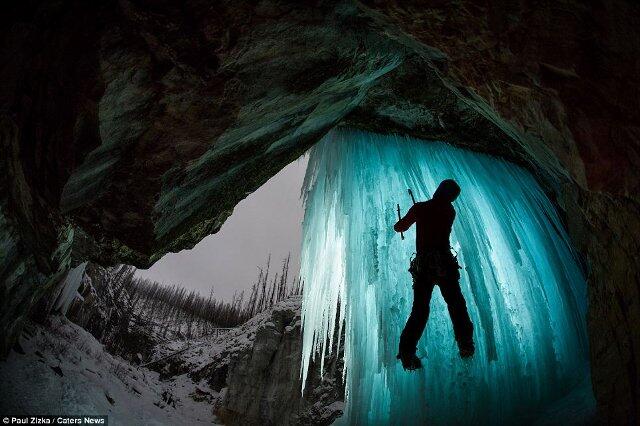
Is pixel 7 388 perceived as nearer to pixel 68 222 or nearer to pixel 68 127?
pixel 68 222

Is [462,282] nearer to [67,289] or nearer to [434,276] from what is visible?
[434,276]

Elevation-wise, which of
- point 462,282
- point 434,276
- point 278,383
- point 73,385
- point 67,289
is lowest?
point 73,385

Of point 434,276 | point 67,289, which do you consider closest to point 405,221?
point 434,276

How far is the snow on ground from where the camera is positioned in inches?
200

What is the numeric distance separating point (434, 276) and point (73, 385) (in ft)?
24.0

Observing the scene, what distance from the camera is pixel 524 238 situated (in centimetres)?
570

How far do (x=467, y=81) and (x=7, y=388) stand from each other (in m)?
6.78

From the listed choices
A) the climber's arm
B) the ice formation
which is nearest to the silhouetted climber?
the climber's arm

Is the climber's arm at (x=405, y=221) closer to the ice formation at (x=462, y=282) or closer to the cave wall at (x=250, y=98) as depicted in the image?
the cave wall at (x=250, y=98)

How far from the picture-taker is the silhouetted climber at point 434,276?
10.9 feet

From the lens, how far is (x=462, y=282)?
18.4 ft

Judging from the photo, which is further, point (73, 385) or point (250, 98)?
point (73, 385)

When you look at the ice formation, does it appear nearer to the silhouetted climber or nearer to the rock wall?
the silhouetted climber

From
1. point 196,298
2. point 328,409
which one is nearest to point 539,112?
point 328,409
